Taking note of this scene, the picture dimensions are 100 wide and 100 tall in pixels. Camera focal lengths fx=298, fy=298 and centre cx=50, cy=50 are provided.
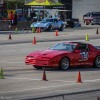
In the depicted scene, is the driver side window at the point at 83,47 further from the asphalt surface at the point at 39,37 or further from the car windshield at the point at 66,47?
the asphalt surface at the point at 39,37

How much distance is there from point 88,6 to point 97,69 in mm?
59967

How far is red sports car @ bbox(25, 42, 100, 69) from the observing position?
12.9 metres

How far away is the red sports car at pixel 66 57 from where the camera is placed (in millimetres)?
12850

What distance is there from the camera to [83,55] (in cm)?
1383

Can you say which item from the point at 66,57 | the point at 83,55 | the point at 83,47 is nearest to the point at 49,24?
the point at 83,47

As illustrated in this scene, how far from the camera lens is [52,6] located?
1745 inches

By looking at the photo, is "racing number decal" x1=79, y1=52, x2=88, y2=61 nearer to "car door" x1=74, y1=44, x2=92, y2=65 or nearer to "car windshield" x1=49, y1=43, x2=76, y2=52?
"car door" x1=74, y1=44, x2=92, y2=65

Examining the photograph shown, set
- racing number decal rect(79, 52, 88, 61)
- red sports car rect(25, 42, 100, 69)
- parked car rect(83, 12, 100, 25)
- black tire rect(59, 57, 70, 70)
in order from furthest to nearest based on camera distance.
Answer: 1. parked car rect(83, 12, 100, 25)
2. racing number decal rect(79, 52, 88, 61)
3. black tire rect(59, 57, 70, 70)
4. red sports car rect(25, 42, 100, 69)

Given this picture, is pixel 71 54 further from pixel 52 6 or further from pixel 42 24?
pixel 52 6

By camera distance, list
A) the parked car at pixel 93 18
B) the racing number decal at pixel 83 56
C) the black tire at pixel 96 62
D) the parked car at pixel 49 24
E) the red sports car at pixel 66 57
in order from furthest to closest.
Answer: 1. the parked car at pixel 93 18
2. the parked car at pixel 49 24
3. the black tire at pixel 96 62
4. the racing number decal at pixel 83 56
5. the red sports car at pixel 66 57

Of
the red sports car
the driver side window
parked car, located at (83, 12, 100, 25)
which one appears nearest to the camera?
the red sports car

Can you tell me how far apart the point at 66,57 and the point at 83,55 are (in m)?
1.02

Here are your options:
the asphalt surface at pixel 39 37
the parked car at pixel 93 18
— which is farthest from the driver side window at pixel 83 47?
the parked car at pixel 93 18

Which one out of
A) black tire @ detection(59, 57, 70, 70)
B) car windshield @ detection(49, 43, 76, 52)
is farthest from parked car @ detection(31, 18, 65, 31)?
black tire @ detection(59, 57, 70, 70)
